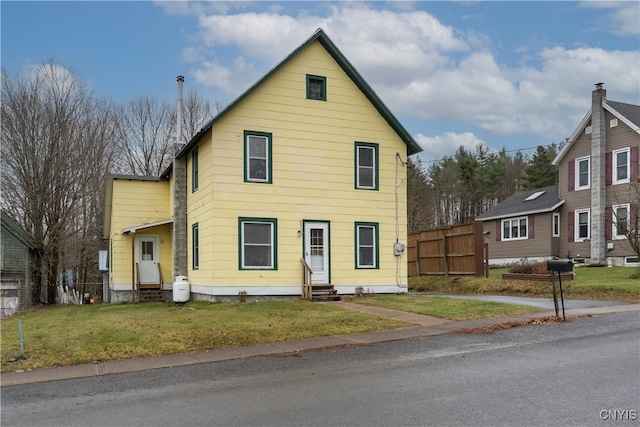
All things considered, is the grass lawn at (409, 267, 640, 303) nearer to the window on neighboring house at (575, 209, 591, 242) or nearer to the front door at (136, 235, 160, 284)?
the window on neighboring house at (575, 209, 591, 242)

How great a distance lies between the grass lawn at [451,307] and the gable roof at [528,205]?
18.2 metres

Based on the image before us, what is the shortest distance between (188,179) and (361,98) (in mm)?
6997

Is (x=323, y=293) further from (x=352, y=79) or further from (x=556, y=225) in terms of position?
(x=556, y=225)

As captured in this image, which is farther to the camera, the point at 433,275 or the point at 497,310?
the point at 433,275

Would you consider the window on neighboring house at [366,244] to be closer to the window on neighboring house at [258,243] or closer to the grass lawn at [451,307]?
the grass lawn at [451,307]

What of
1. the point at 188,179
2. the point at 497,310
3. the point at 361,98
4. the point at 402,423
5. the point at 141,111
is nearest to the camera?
the point at 402,423

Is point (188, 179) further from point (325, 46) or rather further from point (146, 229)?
point (325, 46)

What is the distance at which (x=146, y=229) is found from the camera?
71.7 feet

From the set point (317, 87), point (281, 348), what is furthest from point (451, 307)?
point (317, 87)

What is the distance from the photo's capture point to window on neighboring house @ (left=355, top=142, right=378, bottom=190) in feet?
60.5

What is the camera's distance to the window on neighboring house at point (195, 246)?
18.3 meters

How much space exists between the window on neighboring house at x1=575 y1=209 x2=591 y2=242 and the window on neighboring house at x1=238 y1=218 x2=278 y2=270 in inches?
793

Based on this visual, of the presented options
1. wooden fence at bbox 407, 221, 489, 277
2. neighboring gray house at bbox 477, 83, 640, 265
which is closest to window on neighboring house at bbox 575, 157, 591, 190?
neighboring gray house at bbox 477, 83, 640, 265

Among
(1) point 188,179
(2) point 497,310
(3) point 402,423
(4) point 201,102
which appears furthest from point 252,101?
(4) point 201,102
